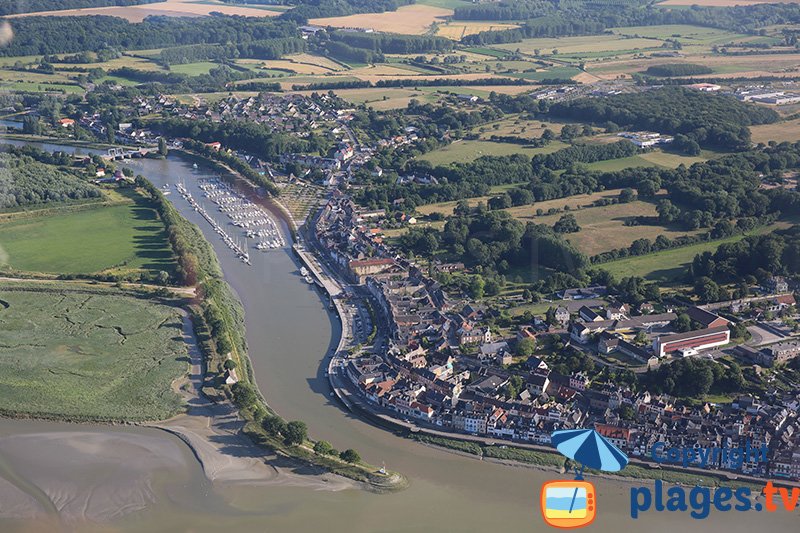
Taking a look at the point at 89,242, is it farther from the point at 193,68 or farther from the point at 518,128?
the point at 193,68

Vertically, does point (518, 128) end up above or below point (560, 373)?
above

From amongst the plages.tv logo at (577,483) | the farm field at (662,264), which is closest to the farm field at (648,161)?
the farm field at (662,264)

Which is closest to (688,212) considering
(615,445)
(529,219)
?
(529,219)

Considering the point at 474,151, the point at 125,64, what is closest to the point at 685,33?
the point at 474,151

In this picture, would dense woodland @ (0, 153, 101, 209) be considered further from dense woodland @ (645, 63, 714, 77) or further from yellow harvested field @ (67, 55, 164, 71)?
dense woodland @ (645, 63, 714, 77)

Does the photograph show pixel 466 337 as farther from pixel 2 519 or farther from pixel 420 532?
pixel 2 519

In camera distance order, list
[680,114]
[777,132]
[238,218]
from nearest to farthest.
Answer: [238,218]
[777,132]
[680,114]

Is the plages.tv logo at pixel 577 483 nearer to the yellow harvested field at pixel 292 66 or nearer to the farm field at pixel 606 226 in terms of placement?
the farm field at pixel 606 226
